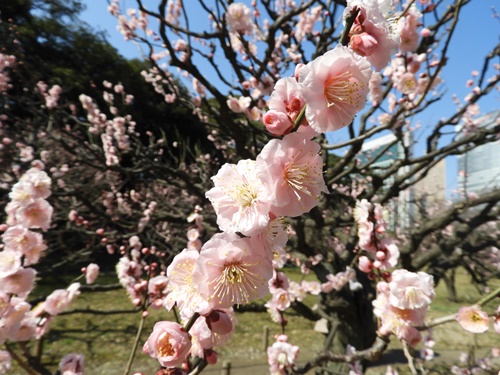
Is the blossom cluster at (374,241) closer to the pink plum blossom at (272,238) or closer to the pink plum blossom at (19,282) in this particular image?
the pink plum blossom at (272,238)

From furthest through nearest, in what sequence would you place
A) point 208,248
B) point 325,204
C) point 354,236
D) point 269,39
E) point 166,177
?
point 166,177 → point 325,204 → point 354,236 → point 269,39 → point 208,248

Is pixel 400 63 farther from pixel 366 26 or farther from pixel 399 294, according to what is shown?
pixel 366 26

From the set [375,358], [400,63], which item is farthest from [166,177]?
[375,358]

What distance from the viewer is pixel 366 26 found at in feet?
2.06

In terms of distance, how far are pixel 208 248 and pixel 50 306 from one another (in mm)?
1553

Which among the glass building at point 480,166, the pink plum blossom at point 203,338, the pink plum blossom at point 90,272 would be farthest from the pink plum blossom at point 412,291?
the glass building at point 480,166

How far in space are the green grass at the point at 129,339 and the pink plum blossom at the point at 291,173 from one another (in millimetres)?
4123

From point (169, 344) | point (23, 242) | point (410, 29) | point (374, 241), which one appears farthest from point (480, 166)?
point (23, 242)

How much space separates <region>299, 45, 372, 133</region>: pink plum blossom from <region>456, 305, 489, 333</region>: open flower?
3.79ft

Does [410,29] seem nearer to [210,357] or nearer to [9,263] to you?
[210,357]

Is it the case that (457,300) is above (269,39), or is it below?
below

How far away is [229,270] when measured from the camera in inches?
25.2

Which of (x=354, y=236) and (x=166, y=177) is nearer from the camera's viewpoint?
(x=354, y=236)

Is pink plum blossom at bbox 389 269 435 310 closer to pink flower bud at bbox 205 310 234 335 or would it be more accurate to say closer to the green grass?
pink flower bud at bbox 205 310 234 335
